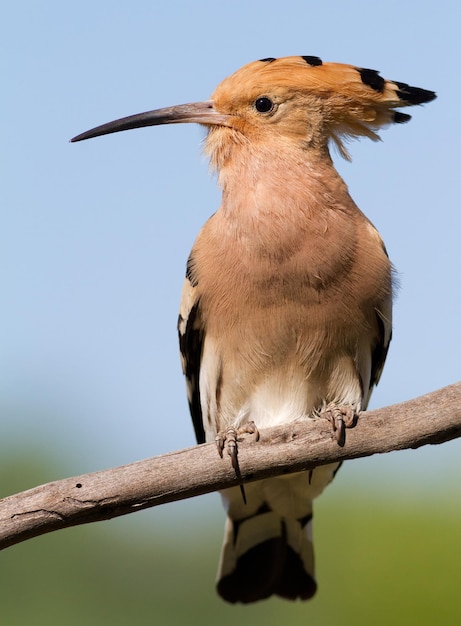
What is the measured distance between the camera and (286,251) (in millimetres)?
2809

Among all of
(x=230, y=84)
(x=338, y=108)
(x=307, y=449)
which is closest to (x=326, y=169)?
(x=338, y=108)

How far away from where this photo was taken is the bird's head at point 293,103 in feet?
9.48

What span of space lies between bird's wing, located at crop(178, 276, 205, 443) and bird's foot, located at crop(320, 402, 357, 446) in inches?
25.1

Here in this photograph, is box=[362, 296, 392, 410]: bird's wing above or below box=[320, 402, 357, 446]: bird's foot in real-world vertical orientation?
above

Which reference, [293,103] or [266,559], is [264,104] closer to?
[293,103]

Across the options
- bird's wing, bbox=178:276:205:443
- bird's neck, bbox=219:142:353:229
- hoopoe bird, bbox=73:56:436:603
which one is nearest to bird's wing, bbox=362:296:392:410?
hoopoe bird, bbox=73:56:436:603

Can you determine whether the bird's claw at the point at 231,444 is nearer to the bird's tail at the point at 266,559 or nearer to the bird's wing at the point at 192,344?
the bird's wing at the point at 192,344

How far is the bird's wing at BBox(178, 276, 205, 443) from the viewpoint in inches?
123

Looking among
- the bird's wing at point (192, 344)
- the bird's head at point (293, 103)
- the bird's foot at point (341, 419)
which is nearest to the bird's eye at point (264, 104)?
the bird's head at point (293, 103)

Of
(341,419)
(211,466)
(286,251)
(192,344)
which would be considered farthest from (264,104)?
(211,466)

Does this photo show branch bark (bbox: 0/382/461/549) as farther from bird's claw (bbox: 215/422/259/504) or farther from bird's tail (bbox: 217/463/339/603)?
bird's tail (bbox: 217/463/339/603)

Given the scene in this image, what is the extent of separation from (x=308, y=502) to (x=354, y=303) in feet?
3.42

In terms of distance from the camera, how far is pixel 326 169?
2953mm

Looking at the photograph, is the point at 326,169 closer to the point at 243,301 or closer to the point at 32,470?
the point at 243,301
